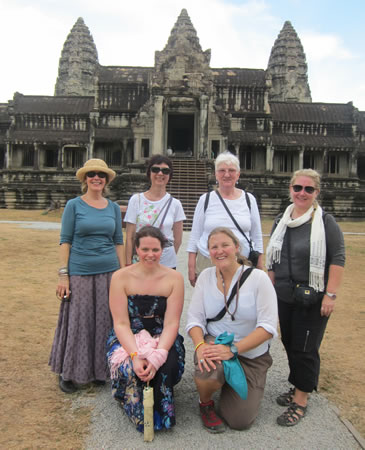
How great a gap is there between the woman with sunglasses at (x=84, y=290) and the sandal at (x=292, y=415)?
1650 mm

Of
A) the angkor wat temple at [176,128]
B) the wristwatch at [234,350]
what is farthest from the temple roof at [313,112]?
the wristwatch at [234,350]

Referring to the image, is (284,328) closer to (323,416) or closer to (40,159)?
(323,416)

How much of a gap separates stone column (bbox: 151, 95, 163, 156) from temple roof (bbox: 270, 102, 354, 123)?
31.1 feet

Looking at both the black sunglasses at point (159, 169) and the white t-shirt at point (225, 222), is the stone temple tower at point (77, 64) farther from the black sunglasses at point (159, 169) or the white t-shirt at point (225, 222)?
the white t-shirt at point (225, 222)

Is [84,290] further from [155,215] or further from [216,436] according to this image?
[216,436]

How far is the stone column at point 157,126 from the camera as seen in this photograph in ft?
78.8

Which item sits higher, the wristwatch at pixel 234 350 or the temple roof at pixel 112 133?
the temple roof at pixel 112 133

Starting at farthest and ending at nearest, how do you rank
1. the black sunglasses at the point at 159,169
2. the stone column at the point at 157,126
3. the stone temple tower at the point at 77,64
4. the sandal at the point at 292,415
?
the stone temple tower at the point at 77,64 → the stone column at the point at 157,126 → the black sunglasses at the point at 159,169 → the sandal at the point at 292,415

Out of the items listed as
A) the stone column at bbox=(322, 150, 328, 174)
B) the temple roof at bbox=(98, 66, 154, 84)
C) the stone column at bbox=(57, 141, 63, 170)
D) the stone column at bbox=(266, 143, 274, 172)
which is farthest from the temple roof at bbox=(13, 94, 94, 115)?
the stone column at bbox=(322, 150, 328, 174)

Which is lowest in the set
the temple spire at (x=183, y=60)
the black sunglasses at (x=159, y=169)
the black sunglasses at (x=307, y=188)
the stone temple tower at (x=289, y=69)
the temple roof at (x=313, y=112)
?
the black sunglasses at (x=307, y=188)

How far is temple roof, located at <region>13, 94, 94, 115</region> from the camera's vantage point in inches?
1169

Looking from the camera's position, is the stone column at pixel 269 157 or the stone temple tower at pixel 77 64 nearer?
the stone column at pixel 269 157

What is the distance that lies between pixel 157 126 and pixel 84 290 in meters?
21.5

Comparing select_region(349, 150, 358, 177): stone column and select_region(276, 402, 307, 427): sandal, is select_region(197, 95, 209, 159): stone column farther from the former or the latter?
select_region(276, 402, 307, 427): sandal
